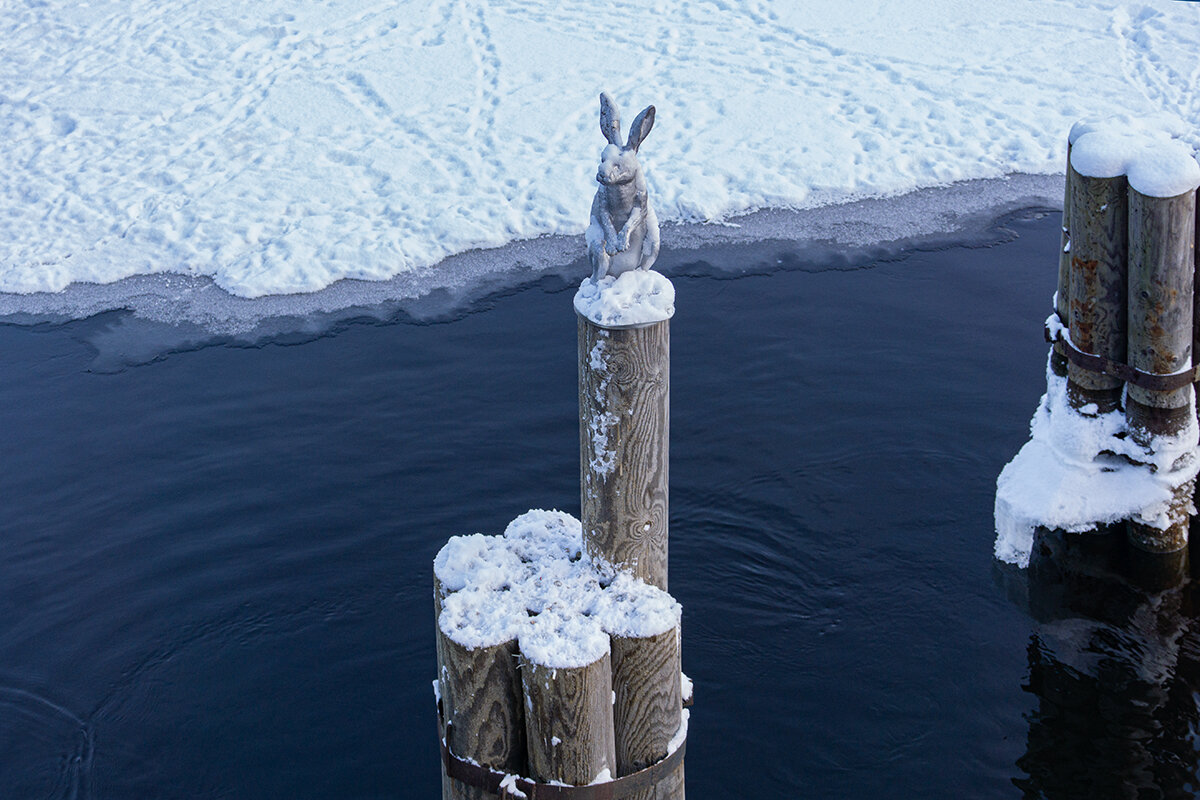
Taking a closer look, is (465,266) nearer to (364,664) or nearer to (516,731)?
(364,664)

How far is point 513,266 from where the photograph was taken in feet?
33.9

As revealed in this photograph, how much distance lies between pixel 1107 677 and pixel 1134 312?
1.78 m

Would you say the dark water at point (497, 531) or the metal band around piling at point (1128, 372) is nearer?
the dark water at point (497, 531)

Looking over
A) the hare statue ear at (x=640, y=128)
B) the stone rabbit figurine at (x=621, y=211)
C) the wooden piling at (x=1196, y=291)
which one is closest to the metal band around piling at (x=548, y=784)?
the stone rabbit figurine at (x=621, y=211)

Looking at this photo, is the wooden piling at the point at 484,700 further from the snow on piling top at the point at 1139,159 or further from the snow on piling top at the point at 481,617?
the snow on piling top at the point at 1139,159

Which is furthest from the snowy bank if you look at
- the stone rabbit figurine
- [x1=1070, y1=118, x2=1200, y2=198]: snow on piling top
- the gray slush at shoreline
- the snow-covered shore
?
the snow-covered shore

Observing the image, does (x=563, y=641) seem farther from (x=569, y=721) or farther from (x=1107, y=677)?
(x=1107, y=677)

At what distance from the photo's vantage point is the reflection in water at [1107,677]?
5.39m

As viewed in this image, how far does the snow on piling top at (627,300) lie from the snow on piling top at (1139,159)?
302 cm

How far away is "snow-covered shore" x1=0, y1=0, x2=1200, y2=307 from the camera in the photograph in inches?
424

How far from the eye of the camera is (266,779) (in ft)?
18.2

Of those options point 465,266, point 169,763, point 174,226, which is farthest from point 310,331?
point 169,763

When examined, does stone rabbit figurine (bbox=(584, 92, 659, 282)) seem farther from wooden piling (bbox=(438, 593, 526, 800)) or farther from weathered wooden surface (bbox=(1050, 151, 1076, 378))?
weathered wooden surface (bbox=(1050, 151, 1076, 378))

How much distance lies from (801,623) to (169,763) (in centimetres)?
317
